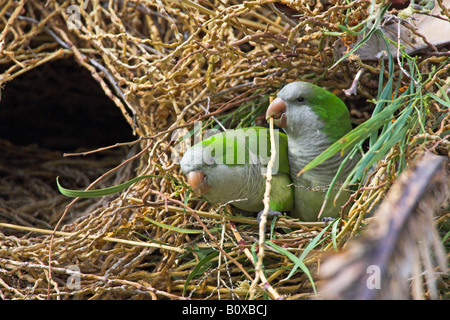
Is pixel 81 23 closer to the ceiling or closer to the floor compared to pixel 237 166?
closer to the ceiling

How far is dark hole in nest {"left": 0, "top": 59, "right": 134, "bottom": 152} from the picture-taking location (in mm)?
2080

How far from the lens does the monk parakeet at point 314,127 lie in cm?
135

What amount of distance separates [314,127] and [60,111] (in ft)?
4.37

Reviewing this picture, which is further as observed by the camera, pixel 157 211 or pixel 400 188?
pixel 157 211

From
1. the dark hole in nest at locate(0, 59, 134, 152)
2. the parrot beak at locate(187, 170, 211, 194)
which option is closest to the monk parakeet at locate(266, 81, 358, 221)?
the parrot beak at locate(187, 170, 211, 194)

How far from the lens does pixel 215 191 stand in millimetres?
1319

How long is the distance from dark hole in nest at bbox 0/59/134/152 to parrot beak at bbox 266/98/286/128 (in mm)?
976

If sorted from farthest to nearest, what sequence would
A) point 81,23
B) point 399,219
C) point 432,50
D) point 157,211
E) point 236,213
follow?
point 81,23 → point 236,213 → point 157,211 → point 432,50 → point 399,219

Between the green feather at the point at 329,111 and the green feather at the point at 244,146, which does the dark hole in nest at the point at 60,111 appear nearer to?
the green feather at the point at 244,146

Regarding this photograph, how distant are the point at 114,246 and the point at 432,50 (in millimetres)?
1078
